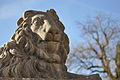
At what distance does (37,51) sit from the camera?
9.10m

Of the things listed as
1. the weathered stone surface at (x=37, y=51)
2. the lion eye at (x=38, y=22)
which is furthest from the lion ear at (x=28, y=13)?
the lion eye at (x=38, y=22)

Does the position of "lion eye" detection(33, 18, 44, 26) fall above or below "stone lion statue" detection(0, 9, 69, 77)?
above

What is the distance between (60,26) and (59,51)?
155 centimetres

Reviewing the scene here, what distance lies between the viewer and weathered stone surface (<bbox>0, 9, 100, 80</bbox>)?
8164 mm

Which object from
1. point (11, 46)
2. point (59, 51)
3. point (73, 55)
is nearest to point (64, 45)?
point (59, 51)

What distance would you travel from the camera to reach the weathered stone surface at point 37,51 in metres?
8.16

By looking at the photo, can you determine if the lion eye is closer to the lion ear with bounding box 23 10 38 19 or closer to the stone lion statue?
the stone lion statue

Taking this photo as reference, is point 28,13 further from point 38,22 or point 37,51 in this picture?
point 37,51

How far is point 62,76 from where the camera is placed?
8.80m

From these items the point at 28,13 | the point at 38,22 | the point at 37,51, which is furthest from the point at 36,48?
the point at 28,13

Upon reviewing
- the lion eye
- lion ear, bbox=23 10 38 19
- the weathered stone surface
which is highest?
lion ear, bbox=23 10 38 19

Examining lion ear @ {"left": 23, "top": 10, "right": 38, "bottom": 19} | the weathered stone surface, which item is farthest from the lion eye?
lion ear @ {"left": 23, "top": 10, "right": 38, "bottom": 19}

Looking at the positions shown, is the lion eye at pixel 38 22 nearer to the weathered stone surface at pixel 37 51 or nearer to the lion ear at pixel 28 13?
the weathered stone surface at pixel 37 51

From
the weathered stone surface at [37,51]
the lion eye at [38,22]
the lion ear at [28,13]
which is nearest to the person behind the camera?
the weathered stone surface at [37,51]
